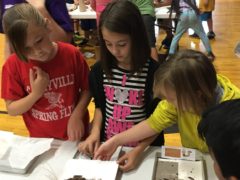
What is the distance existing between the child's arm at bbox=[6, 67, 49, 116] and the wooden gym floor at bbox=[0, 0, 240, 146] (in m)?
1.19

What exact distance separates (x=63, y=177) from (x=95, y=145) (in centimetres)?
18

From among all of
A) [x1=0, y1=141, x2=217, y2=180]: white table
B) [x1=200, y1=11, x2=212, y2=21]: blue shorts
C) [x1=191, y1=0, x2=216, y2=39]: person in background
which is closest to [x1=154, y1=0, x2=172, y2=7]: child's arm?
[x1=191, y1=0, x2=216, y2=39]: person in background

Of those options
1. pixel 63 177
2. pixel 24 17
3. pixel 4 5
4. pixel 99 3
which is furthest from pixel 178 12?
pixel 63 177

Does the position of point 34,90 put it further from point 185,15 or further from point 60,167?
point 185,15

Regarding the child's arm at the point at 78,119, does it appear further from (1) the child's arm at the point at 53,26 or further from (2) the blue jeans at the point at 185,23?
(2) the blue jeans at the point at 185,23

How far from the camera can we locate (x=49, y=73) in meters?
1.27

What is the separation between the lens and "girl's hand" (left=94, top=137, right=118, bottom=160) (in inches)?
43.5

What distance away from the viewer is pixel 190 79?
0.96 m

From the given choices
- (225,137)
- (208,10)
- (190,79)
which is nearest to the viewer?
(225,137)

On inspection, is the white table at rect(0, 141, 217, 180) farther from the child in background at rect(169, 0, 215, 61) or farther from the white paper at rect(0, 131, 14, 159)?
the child in background at rect(169, 0, 215, 61)

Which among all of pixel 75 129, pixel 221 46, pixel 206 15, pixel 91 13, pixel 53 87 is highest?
pixel 53 87

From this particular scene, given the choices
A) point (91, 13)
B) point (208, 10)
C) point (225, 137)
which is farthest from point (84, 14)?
point (225, 137)

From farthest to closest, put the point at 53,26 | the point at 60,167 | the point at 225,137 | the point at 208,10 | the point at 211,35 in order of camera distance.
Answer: the point at 211,35 → the point at 208,10 → the point at 53,26 → the point at 60,167 → the point at 225,137

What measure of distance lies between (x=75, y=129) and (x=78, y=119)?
51mm
